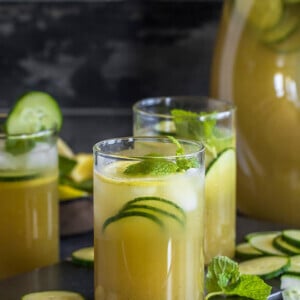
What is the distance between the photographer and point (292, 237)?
4.63 feet

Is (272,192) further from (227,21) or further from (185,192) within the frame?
(185,192)

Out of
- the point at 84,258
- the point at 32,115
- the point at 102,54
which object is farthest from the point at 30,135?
the point at 102,54

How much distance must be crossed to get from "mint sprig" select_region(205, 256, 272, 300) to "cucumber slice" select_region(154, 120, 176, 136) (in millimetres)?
232

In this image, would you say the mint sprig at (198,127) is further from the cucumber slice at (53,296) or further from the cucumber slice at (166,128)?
the cucumber slice at (53,296)

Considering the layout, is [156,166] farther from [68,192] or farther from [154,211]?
[68,192]

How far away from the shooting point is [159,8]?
7.00 ft

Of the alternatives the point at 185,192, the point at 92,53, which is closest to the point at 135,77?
the point at 92,53

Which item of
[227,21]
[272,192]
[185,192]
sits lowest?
[272,192]

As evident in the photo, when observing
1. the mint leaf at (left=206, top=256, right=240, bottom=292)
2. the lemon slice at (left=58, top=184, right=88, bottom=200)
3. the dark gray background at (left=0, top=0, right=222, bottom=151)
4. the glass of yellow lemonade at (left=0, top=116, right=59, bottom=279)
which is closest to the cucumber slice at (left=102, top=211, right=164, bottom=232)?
the mint leaf at (left=206, top=256, right=240, bottom=292)

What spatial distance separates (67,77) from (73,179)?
53 centimetres

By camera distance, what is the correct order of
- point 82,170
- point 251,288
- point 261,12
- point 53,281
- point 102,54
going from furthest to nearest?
1. point 102,54
2. point 82,170
3. point 261,12
4. point 53,281
5. point 251,288

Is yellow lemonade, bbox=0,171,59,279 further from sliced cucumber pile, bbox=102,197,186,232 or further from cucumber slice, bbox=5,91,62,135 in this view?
sliced cucumber pile, bbox=102,197,186,232

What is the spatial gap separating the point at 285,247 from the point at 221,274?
24 centimetres

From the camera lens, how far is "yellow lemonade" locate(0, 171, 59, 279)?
1.40 m
